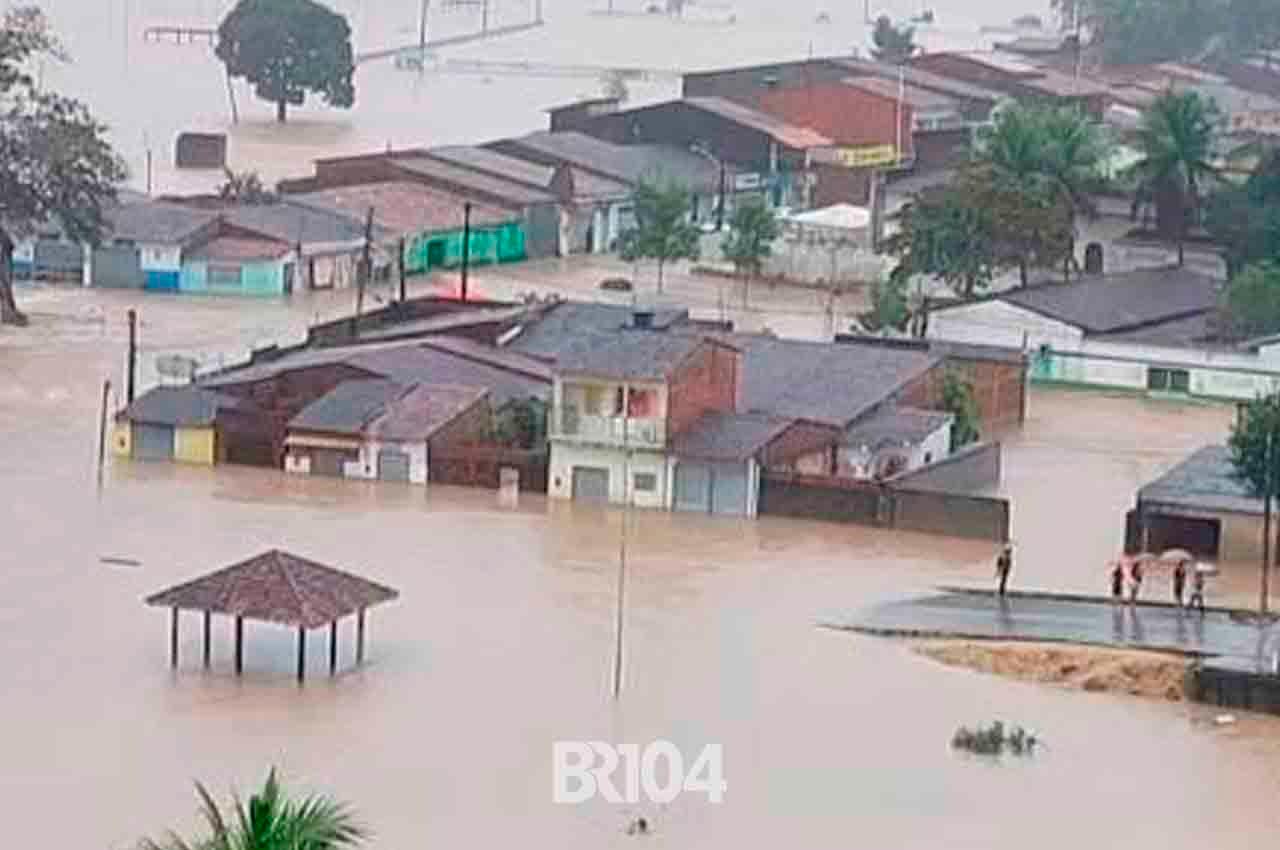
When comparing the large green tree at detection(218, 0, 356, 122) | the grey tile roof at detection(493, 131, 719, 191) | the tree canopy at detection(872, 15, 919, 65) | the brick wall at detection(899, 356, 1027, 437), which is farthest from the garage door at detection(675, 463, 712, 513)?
the tree canopy at detection(872, 15, 919, 65)

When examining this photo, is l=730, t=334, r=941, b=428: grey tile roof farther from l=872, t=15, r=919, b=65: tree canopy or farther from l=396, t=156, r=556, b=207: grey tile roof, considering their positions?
l=872, t=15, r=919, b=65: tree canopy

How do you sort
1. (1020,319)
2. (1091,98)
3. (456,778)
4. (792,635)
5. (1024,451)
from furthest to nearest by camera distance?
(1091,98) < (1020,319) < (1024,451) < (792,635) < (456,778)

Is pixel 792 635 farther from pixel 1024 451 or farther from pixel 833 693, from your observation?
pixel 1024 451

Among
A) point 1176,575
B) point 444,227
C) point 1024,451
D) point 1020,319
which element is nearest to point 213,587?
point 1176,575

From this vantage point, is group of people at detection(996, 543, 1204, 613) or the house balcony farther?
the house balcony

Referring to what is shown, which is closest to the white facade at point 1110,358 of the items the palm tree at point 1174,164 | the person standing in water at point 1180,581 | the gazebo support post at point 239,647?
the palm tree at point 1174,164
